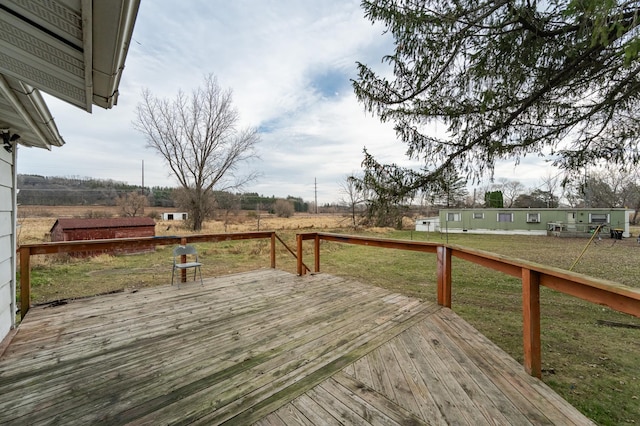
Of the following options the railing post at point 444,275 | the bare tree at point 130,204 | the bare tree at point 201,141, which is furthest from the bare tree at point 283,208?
the railing post at point 444,275

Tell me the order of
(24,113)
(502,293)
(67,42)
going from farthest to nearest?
(502,293) < (24,113) < (67,42)

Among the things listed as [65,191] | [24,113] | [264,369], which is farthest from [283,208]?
[264,369]

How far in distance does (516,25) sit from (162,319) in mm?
5273

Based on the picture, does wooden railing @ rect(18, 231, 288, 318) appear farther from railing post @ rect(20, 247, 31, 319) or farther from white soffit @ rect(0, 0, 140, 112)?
white soffit @ rect(0, 0, 140, 112)

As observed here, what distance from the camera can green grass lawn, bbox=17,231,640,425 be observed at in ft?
8.98

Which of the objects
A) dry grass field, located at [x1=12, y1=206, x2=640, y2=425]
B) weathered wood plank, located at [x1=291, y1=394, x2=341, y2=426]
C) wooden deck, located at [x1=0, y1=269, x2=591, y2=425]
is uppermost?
weathered wood plank, located at [x1=291, y1=394, x2=341, y2=426]

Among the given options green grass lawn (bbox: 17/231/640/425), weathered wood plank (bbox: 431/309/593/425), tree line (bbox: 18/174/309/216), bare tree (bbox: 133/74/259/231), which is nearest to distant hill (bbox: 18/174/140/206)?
tree line (bbox: 18/174/309/216)

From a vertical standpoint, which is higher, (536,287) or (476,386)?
(536,287)

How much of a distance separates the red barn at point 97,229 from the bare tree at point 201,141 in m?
6.55

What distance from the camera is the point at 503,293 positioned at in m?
6.09

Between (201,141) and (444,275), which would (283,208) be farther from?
(444,275)

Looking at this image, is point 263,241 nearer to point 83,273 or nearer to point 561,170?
point 83,273

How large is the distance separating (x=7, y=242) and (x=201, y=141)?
15.3 meters

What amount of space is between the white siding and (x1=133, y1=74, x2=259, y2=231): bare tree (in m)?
14.1
